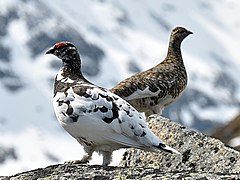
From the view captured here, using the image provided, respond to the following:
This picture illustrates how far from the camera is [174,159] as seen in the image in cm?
854

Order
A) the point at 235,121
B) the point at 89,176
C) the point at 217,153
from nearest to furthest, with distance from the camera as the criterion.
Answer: the point at 89,176 → the point at 217,153 → the point at 235,121

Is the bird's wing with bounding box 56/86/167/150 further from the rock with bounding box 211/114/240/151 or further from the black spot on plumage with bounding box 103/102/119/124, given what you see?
the rock with bounding box 211/114/240/151

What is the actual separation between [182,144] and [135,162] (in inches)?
22.1

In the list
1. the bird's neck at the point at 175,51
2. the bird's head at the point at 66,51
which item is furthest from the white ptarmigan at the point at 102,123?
the bird's neck at the point at 175,51

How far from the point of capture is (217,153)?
8.39m

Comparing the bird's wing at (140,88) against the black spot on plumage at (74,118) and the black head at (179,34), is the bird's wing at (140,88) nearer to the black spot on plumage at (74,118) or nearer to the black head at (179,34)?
the black head at (179,34)

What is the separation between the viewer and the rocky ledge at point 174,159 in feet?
22.4

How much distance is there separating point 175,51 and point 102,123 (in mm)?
6010

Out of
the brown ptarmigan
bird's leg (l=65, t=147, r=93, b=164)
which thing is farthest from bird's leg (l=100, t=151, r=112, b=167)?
the brown ptarmigan

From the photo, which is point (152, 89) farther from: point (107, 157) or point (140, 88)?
point (107, 157)

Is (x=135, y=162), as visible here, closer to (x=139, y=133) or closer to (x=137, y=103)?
(x=139, y=133)

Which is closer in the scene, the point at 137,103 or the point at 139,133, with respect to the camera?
the point at 139,133

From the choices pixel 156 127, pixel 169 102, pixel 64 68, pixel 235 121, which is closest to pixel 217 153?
pixel 156 127

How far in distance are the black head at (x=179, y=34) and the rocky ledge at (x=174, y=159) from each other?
4549 mm
